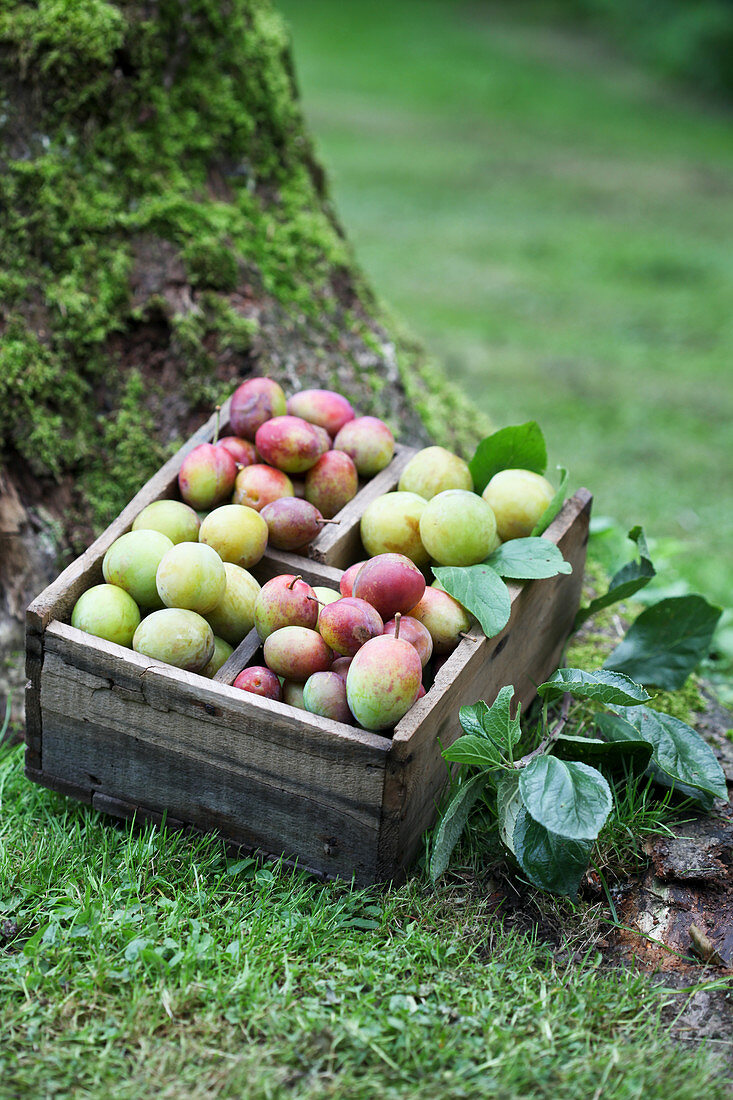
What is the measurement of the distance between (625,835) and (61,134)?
264 centimetres

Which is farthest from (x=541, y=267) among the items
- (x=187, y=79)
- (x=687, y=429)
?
(x=187, y=79)

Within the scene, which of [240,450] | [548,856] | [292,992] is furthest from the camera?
[240,450]

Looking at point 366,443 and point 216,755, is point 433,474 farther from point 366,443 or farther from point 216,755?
point 216,755

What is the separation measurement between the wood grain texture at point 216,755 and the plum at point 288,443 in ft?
2.13

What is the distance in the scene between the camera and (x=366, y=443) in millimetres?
2443

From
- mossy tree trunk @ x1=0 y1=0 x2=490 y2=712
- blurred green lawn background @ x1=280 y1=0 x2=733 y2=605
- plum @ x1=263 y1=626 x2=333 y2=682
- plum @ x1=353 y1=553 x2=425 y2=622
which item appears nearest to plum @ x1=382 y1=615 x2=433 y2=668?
plum @ x1=353 y1=553 x2=425 y2=622

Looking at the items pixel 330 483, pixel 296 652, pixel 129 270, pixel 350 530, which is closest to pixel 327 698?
pixel 296 652

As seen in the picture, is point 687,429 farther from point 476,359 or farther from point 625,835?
point 625,835

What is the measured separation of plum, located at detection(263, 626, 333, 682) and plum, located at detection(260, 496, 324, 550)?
31cm

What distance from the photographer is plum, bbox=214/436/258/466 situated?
2385 millimetres

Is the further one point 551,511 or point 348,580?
point 551,511

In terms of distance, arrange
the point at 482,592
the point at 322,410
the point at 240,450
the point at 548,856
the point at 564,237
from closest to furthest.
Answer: the point at 548,856 → the point at 482,592 → the point at 240,450 → the point at 322,410 → the point at 564,237

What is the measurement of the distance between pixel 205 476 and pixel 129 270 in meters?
1.14

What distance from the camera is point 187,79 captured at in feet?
10.6
